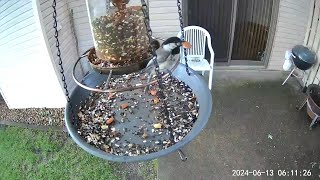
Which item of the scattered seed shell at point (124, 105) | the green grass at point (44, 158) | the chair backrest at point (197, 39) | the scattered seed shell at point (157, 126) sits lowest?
the green grass at point (44, 158)

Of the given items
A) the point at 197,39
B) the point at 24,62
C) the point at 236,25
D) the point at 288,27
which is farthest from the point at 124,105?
the point at 288,27

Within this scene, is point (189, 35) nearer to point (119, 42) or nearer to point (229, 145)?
point (229, 145)

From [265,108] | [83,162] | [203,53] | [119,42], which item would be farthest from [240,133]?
[119,42]

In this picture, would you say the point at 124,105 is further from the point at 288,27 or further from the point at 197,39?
the point at 288,27

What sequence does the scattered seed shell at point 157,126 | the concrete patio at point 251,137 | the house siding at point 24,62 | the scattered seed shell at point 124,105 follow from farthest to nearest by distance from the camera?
the house siding at point 24,62, the concrete patio at point 251,137, the scattered seed shell at point 124,105, the scattered seed shell at point 157,126

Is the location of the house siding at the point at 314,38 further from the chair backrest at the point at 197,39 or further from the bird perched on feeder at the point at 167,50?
the bird perched on feeder at the point at 167,50

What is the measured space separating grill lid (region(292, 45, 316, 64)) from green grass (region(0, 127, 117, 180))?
10.4 feet

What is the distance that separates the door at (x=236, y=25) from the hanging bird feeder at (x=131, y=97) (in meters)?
2.58

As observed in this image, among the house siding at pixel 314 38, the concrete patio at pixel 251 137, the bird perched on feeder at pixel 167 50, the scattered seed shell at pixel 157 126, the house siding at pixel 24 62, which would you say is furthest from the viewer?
the house siding at pixel 314 38

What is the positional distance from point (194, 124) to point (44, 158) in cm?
291

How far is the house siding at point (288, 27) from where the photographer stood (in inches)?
180

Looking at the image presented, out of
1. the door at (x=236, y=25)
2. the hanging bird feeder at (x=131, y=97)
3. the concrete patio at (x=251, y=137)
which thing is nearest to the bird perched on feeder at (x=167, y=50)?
the hanging bird feeder at (x=131, y=97)

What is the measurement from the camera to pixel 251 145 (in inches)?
156

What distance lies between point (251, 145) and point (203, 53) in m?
1.65
